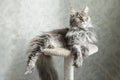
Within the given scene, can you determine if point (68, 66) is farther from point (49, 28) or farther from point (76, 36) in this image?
point (49, 28)

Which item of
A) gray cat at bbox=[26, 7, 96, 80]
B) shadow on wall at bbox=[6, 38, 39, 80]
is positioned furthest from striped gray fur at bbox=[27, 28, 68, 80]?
shadow on wall at bbox=[6, 38, 39, 80]

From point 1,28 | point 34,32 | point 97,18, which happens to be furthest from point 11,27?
point 97,18

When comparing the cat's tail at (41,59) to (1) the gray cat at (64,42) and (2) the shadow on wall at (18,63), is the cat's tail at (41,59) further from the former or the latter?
(2) the shadow on wall at (18,63)

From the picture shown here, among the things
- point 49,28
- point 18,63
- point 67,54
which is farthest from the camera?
point 49,28

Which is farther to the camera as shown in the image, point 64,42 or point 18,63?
point 18,63

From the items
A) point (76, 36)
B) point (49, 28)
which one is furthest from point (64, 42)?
point (49, 28)

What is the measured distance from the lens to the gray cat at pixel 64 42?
1.94 meters

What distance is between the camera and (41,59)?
213cm

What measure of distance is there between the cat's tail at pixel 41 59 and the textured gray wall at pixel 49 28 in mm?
349

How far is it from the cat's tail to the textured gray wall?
1.15 feet

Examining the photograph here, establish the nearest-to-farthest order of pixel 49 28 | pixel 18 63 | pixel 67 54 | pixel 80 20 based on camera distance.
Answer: pixel 67 54
pixel 80 20
pixel 18 63
pixel 49 28

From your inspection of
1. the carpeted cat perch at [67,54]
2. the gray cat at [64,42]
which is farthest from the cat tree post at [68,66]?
the gray cat at [64,42]

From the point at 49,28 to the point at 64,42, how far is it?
1.75 feet

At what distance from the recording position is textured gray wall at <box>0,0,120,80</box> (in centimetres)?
232
